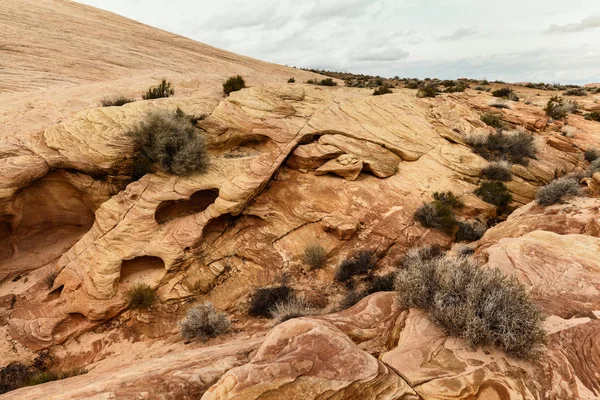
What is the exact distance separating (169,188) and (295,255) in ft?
15.7

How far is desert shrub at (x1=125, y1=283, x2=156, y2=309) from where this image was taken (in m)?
9.71

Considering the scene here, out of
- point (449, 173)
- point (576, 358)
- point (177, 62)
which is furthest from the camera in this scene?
point (177, 62)

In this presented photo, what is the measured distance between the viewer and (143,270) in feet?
34.6

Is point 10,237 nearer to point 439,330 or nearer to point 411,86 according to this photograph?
point 439,330

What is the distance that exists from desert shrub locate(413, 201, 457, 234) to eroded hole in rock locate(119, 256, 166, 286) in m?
8.82

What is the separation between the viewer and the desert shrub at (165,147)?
1050cm

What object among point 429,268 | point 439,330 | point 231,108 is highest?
point 231,108

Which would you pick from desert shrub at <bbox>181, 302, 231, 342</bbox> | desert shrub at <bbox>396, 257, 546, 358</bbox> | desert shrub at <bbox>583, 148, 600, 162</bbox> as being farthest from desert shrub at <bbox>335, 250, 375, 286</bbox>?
desert shrub at <bbox>583, 148, 600, 162</bbox>

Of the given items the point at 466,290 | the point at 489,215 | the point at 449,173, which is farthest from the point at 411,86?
the point at 466,290

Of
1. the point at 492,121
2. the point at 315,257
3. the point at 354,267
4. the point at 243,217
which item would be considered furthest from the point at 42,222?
the point at 492,121

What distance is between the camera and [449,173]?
1236 centimetres

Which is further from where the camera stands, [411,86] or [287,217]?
[411,86]

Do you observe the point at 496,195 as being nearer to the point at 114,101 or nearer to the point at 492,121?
the point at 492,121

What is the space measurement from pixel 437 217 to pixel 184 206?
29.1 ft
